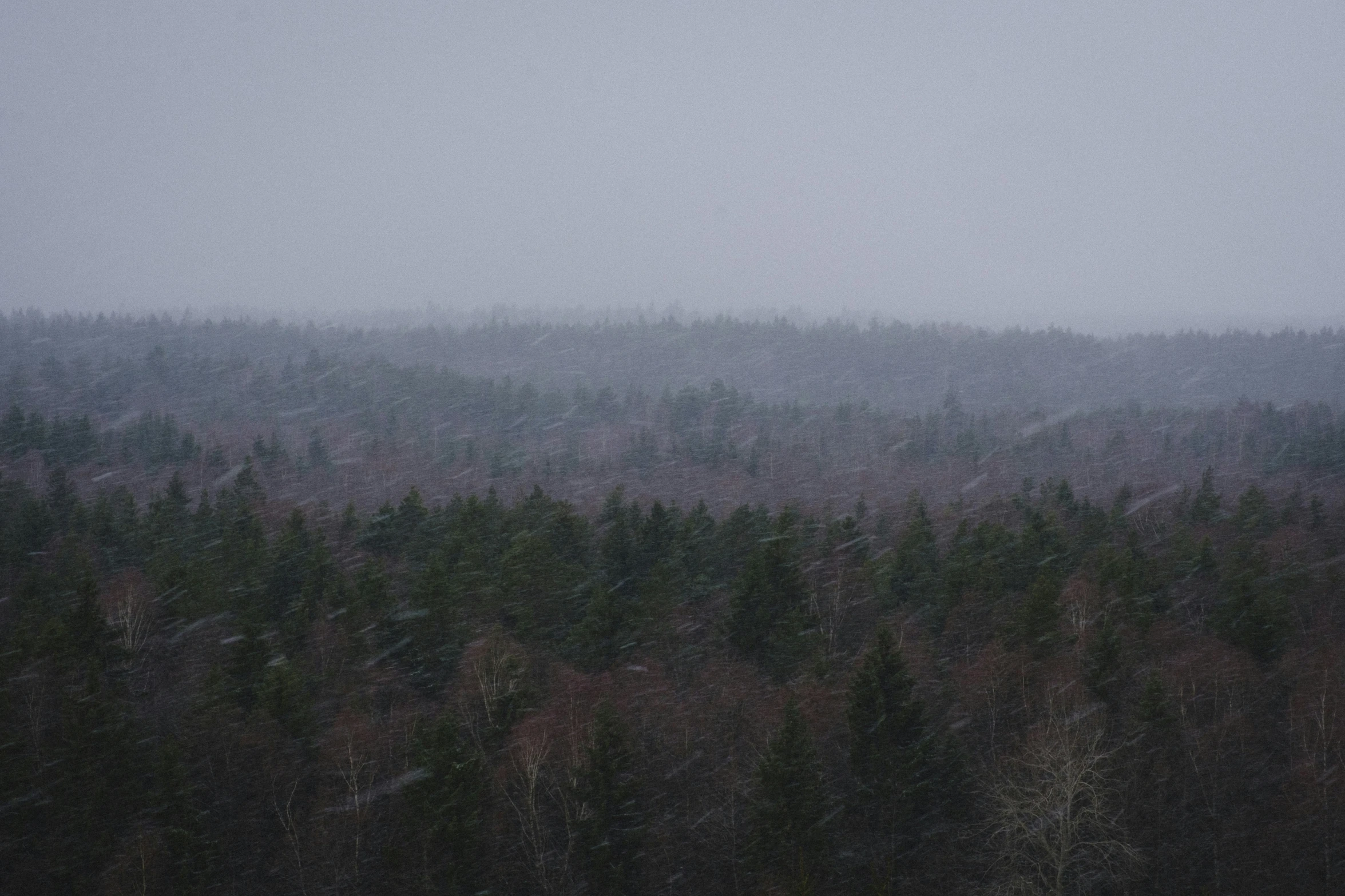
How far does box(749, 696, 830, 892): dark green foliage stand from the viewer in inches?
896

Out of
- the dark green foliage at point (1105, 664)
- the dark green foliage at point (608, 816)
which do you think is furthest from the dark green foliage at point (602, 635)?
the dark green foliage at point (1105, 664)

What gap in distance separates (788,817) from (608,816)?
465cm

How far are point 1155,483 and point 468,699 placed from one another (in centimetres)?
8061

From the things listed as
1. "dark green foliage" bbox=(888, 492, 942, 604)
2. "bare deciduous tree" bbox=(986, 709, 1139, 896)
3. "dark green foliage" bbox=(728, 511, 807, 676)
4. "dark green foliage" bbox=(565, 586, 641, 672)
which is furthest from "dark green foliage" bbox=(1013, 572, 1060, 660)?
"dark green foliage" bbox=(565, 586, 641, 672)

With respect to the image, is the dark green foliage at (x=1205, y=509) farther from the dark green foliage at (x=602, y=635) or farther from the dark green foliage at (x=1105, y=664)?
the dark green foliage at (x=602, y=635)

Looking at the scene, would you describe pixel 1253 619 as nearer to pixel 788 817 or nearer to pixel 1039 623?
pixel 1039 623

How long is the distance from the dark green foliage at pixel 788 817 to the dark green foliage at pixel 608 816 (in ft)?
10.4

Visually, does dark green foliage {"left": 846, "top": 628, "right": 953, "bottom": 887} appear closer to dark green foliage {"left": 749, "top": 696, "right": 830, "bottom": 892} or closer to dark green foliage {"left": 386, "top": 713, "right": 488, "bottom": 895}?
dark green foliage {"left": 749, "top": 696, "right": 830, "bottom": 892}

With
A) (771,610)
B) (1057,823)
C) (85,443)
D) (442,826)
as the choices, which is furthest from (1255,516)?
(85,443)

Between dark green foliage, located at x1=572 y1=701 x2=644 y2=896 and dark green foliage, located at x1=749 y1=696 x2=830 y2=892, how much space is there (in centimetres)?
317

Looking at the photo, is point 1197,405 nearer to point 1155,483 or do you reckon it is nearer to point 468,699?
point 1155,483

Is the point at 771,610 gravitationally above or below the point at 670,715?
above

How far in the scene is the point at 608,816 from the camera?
23.7 meters

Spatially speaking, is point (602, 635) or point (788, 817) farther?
point (602, 635)
